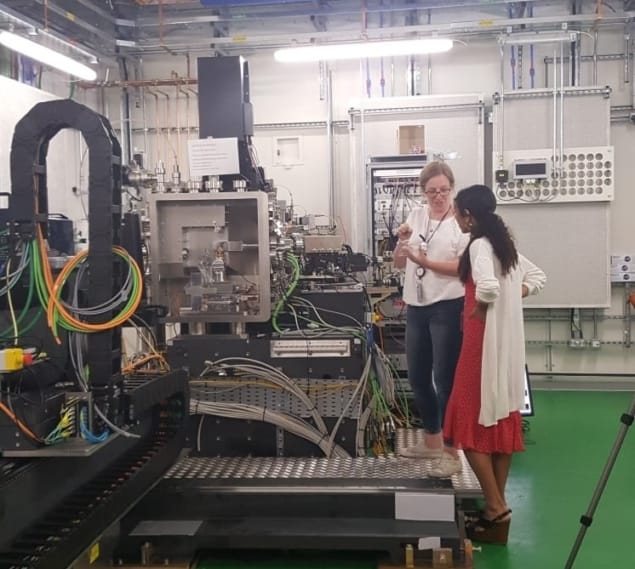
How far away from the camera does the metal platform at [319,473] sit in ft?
8.71

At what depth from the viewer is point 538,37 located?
217 inches

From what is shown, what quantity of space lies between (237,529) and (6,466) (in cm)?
98

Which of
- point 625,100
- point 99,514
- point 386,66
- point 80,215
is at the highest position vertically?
point 386,66

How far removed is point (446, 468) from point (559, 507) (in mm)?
678

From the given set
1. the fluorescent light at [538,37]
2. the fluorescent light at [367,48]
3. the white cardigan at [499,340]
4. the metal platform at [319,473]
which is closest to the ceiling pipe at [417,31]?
the fluorescent light at [538,37]

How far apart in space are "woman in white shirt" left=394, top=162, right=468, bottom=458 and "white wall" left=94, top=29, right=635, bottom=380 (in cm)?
273

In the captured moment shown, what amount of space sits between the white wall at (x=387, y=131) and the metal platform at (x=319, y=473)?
311 cm

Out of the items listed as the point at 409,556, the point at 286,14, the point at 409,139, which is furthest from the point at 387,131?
the point at 409,556

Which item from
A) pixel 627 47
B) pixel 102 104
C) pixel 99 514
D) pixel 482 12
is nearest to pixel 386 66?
pixel 482 12

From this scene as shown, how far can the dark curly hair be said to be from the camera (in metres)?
2.47

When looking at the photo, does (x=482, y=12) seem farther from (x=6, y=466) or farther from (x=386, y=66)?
(x=6, y=466)

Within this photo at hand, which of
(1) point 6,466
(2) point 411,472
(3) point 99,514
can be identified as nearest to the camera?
(1) point 6,466

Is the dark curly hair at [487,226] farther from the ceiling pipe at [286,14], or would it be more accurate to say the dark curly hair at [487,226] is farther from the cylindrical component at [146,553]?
the ceiling pipe at [286,14]

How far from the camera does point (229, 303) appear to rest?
3.28 meters
